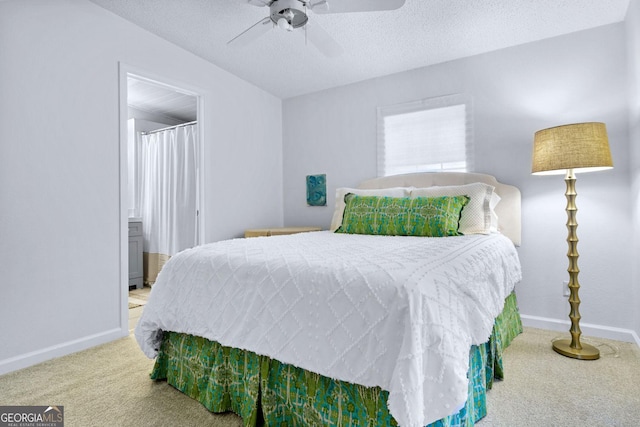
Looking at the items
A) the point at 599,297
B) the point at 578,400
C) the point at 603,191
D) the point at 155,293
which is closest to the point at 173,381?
the point at 155,293

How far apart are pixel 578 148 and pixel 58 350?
3.55m

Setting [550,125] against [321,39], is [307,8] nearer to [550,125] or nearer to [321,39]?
[321,39]

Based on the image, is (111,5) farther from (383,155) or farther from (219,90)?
(383,155)

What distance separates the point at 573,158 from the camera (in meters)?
2.09

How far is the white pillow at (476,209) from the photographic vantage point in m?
2.44

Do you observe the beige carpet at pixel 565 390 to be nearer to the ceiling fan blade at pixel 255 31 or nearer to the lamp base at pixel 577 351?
the lamp base at pixel 577 351

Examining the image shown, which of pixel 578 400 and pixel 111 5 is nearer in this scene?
pixel 578 400

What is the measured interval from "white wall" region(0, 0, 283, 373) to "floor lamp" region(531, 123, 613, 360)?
2996mm

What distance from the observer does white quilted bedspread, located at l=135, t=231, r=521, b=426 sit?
0.96 m

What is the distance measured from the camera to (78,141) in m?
2.26

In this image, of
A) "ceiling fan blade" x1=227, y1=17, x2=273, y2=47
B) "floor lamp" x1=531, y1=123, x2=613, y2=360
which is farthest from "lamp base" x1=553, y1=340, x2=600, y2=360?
"ceiling fan blade" x1=227, y1=17, x2=273, y2=47

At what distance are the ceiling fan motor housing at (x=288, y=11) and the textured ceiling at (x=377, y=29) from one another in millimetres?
201

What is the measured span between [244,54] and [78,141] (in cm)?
159

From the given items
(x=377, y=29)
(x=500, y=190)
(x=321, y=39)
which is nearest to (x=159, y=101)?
(x=321, y=39)
